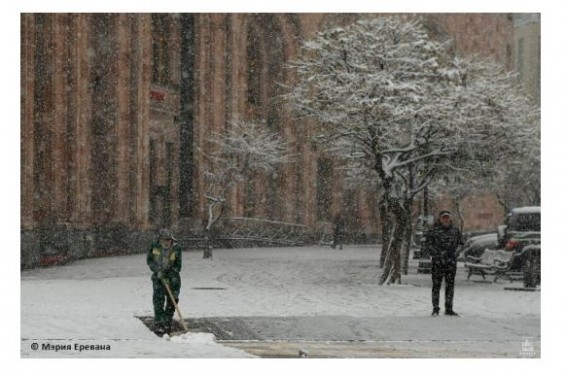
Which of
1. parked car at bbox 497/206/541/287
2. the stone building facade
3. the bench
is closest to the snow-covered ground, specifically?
the bench

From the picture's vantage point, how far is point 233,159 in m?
30.7

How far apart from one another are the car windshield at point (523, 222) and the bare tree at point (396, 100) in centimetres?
161

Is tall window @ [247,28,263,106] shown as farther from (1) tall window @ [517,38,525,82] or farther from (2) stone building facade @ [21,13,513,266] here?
(1) tall window @ [517,38,525,82]

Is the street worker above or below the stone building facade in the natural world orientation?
below

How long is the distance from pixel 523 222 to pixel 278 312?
24.2 ft

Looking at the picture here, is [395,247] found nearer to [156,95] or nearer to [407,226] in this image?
[407,226]

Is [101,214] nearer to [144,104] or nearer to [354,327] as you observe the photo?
[144,104]

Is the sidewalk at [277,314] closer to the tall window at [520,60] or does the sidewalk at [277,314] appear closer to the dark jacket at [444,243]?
the dark jacket at [444,243]

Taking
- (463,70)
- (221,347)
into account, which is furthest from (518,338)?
(463,70)

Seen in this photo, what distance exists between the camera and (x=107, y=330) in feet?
49.0

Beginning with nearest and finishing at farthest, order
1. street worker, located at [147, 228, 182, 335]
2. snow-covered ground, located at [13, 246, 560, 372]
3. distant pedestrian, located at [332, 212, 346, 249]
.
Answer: snow-covered ground, located at [13, 246, 560, 372], street worker, located at [147, 228, 182, 335], distant pedestrian, located at [332, 212, 346, 249]

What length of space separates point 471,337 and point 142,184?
16.4 m

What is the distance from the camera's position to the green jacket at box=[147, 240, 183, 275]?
47.2 feet

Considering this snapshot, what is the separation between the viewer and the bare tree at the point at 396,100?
2162cm
